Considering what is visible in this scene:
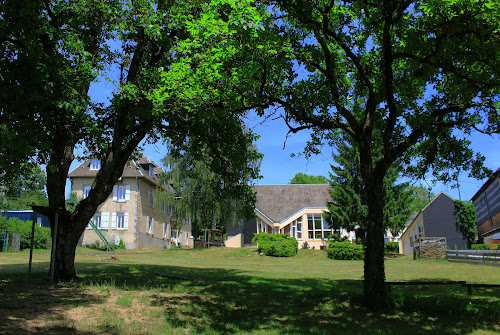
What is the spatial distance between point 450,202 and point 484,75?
1319 inches

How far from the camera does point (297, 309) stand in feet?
31.5

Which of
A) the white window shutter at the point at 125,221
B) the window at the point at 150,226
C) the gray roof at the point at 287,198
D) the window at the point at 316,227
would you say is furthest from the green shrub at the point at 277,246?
the window at the point at 150,226

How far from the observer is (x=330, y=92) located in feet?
35.0

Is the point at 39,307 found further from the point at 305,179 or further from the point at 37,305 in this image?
the point at 305,179

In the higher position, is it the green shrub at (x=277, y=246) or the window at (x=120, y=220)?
the window at (x=120, y=220)

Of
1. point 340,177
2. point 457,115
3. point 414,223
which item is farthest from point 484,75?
point 414,223

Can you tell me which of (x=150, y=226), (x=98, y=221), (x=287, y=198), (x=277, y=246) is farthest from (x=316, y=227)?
(x=98, y=221)

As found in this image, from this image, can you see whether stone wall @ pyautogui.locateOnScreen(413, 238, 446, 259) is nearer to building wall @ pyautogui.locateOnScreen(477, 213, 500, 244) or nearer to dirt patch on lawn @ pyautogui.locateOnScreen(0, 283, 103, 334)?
building wall @ pyautogui.locateOnScreen(477, 213, 500, 244)

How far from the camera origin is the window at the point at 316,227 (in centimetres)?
3731

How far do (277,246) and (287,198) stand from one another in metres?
15.1

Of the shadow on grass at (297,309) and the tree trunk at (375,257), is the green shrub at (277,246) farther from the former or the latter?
the tree trunk at (375,257)

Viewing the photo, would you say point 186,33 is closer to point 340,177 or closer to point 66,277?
point 66,277

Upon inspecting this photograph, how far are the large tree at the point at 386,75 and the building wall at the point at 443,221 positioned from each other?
3042 centimetres

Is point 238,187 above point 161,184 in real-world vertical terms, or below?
below
